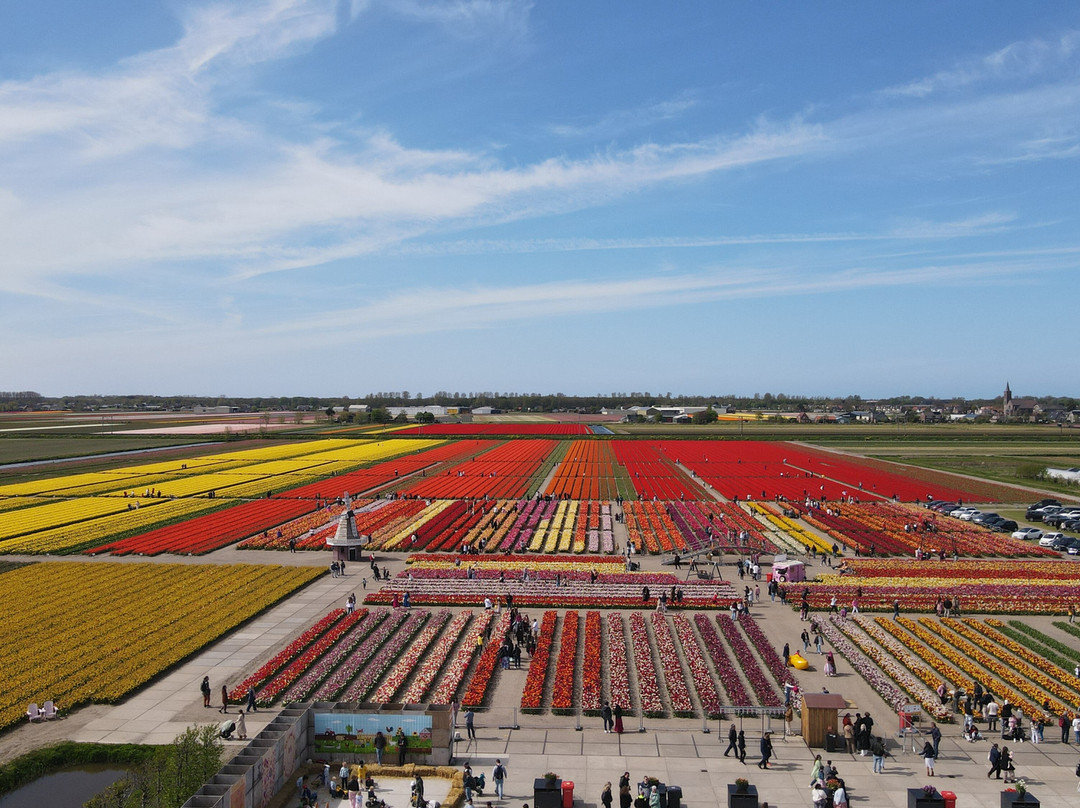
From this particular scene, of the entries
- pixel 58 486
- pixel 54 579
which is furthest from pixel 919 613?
pixel 58 486

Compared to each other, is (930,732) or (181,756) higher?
(181,756)

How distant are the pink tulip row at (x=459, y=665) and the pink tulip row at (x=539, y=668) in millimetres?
2308

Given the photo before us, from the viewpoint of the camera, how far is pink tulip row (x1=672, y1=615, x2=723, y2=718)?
2417cm

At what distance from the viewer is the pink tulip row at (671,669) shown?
24109 millimetres

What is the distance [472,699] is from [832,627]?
16754 mm

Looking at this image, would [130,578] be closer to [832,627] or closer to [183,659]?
[183,659]

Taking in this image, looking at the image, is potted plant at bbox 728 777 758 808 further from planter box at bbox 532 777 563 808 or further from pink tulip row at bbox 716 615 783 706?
pink tulip row at bbox 716 615 783 706

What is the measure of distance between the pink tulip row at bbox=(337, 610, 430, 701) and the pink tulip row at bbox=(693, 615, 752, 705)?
11.9 m

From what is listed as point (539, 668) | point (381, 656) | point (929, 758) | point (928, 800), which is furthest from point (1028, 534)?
point (381, 656)

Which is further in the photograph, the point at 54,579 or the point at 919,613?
the point at 54,579

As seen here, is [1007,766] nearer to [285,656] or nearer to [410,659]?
[410,659]

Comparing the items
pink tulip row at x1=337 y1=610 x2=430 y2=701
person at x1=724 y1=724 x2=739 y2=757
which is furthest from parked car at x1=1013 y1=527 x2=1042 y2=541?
pink tulip row at x1=337 y1=610 x2=430 y2=701

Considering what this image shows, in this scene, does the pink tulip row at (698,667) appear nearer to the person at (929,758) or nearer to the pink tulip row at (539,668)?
the pink tulip row at (539,668)

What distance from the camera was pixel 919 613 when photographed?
35031 mm
